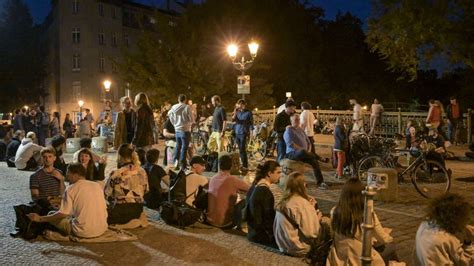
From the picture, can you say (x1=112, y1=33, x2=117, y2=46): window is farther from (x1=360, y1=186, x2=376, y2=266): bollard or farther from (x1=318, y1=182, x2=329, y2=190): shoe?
(x1=360, y1=186, x2=376, y2=266): bollard

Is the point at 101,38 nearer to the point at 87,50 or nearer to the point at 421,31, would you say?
the point at 87,50

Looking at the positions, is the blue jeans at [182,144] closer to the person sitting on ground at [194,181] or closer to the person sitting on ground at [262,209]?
the person sitting on ground at [194,181]

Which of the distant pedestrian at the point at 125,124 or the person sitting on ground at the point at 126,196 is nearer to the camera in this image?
the person sitting on ground at the point at 126,196

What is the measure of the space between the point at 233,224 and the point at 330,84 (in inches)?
1820

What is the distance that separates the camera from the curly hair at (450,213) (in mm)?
5184

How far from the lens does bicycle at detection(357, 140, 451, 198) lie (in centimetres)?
1159

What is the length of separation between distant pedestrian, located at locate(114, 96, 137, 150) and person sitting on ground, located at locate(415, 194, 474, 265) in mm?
7996

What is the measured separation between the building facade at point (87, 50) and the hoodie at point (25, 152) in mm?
43079

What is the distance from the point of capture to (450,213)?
518 centimetres

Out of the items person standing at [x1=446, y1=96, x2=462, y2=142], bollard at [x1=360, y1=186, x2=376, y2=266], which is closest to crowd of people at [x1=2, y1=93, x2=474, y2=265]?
bollard at [x1=360, y1=186, x2=376, y2=266]

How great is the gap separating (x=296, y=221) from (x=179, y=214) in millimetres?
2298

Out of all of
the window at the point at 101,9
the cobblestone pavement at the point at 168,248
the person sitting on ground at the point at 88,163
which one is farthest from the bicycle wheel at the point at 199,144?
the window at the point at 101,9

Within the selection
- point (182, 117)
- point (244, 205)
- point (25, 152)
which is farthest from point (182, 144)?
point (244, 205)

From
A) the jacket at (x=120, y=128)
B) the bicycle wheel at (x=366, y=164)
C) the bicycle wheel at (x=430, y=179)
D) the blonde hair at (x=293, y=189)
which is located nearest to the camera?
the blonde hair at (x=293, y=189)
